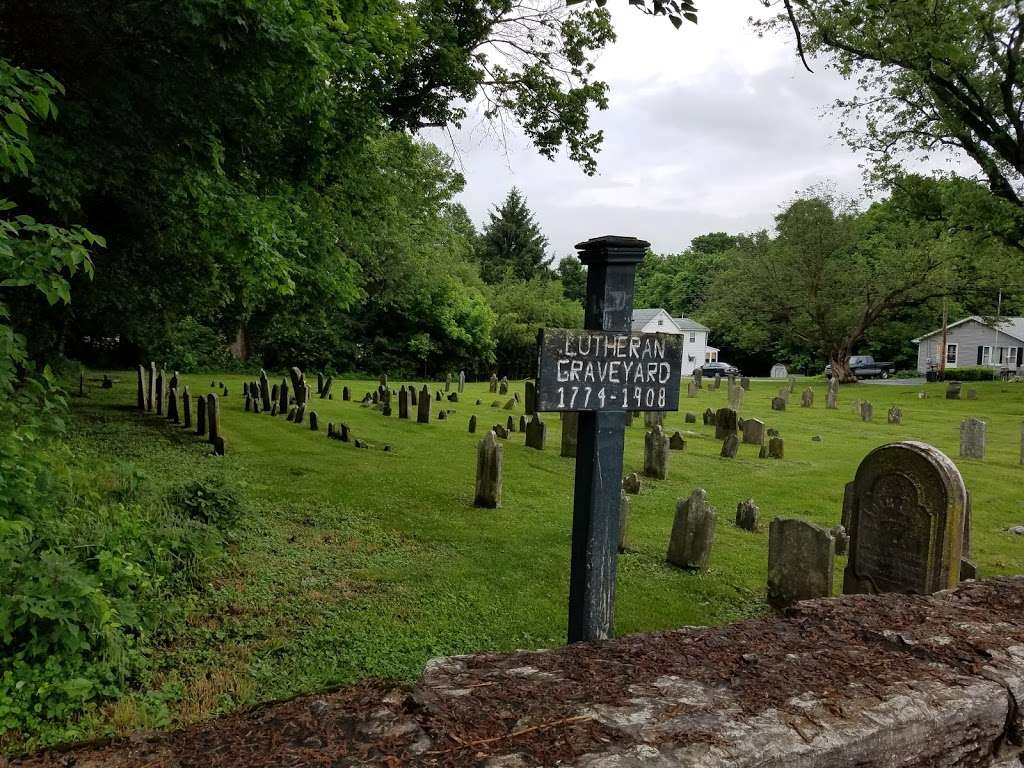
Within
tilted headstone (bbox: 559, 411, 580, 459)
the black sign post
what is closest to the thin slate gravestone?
the black sign post

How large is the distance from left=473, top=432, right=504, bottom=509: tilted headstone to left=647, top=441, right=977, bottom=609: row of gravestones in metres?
3.99

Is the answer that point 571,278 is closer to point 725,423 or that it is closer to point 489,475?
point 725,423

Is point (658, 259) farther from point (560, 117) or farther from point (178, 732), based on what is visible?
point (178, 732)

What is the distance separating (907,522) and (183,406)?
14401 mm

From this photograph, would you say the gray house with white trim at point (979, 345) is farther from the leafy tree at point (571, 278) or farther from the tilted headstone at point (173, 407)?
the tilted headstone at point (173, 407)

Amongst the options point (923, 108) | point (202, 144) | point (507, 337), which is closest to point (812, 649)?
point (202, 144)

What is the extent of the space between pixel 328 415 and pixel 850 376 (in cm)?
3596

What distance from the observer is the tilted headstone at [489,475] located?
362 inches

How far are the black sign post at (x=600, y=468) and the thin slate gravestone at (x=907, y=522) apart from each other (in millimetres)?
2771

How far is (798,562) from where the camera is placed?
6047 mm

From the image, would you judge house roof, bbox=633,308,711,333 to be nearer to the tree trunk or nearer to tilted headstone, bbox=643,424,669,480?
the tree trunk

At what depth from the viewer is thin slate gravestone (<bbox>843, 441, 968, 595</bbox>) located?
16.6ft

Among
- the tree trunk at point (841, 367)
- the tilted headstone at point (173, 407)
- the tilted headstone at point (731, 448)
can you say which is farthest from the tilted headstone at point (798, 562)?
the tree trunk at point (841, 367)

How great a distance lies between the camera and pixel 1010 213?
62.5 ft
